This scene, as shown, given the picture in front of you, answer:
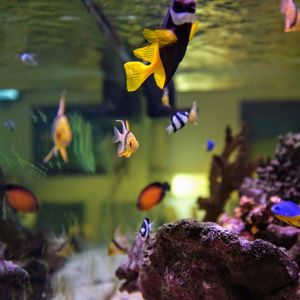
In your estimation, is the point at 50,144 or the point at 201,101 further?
the point at 201,101

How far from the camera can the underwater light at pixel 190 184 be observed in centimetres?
1418

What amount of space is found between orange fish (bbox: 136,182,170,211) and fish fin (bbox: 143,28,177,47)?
3534mm

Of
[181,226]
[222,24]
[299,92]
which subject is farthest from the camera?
[299,92]

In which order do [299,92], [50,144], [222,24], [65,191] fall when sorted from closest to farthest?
[50,144] < [222,24] < [65,191] < [299,92]

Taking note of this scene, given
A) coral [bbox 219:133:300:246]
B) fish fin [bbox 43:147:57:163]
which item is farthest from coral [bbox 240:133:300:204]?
fish fin [bbox 43:147:57:163]

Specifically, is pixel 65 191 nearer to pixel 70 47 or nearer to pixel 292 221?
pixel 70 47

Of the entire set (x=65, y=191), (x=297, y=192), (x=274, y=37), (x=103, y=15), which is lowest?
(x=65, y=191)

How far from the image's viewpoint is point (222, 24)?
8.91 metres

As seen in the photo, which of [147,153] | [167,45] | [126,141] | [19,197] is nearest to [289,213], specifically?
[126,141]

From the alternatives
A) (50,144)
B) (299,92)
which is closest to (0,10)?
(50,144)

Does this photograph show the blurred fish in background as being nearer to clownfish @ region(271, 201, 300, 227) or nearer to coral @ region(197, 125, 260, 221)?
coral @ region(197, 125, 260, 221)

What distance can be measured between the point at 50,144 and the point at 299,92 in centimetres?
1517

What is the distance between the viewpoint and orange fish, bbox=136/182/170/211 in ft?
18.1

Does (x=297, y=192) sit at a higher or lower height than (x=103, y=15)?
lower
